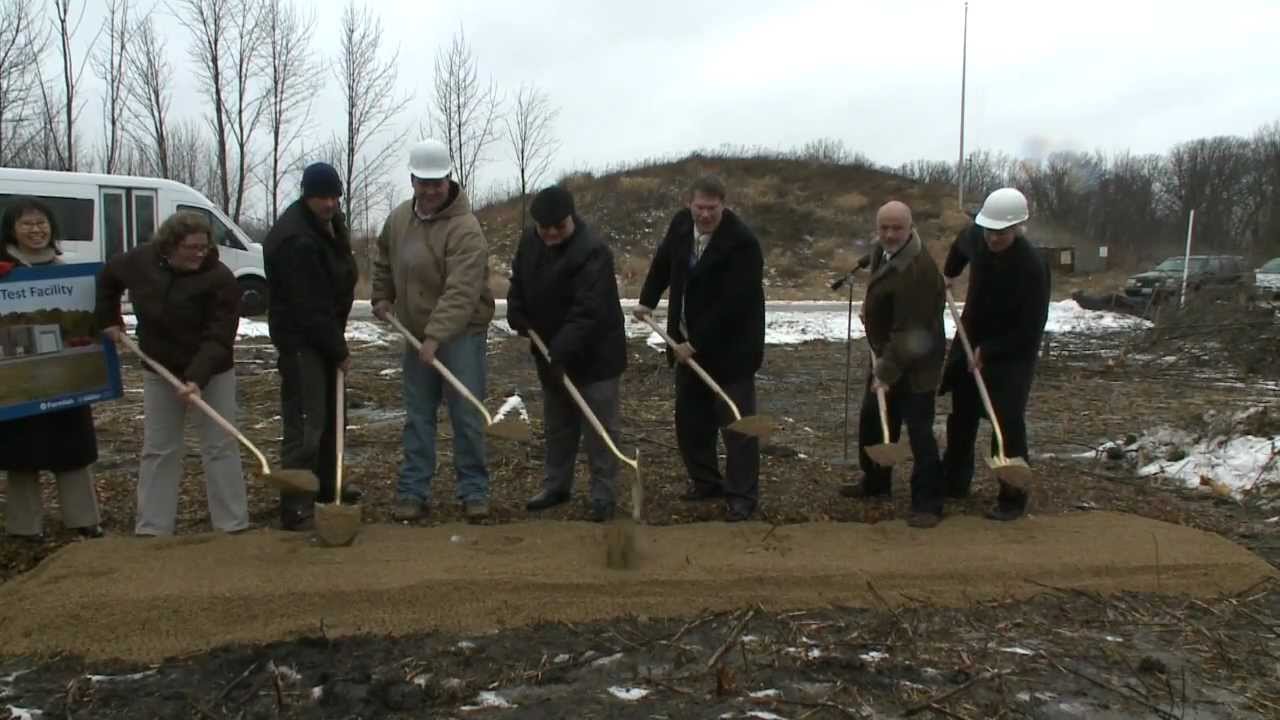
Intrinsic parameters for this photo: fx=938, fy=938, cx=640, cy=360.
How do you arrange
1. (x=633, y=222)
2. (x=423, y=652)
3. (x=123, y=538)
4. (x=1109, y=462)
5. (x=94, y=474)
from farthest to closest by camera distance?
(x=633, y=222), (x=1109, y=462), (x=94, y=474), (x=123, y=538), (x=423, y=652)

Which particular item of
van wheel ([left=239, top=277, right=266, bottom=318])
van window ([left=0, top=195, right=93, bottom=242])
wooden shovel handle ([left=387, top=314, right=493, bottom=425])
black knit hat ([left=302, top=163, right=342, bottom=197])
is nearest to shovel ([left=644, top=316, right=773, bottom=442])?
wooden shovel handle ([left=387, top=314, right=493, bottom=425])

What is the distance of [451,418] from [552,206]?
1202 millimetres

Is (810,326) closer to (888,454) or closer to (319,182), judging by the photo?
(888,454)

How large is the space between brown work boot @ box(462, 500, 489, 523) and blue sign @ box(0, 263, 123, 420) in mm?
1805

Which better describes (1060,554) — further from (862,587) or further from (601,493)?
(601,493)

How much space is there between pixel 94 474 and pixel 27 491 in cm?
148

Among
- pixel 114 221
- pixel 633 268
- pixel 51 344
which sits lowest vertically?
pixel 51 344

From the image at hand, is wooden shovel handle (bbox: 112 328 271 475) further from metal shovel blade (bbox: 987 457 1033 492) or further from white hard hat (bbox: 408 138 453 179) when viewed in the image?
metal shovel blade (bbox: 987 457 1033 492)

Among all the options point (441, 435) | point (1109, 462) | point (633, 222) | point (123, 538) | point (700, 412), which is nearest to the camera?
point (123, 538)

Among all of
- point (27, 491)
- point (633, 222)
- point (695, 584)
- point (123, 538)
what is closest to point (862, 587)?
point (695, 584)

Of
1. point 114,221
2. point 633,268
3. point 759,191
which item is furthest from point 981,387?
point 759,191

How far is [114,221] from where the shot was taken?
1355cm

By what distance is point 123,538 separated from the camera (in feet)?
14.1

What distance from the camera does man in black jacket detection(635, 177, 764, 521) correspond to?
4812mm
